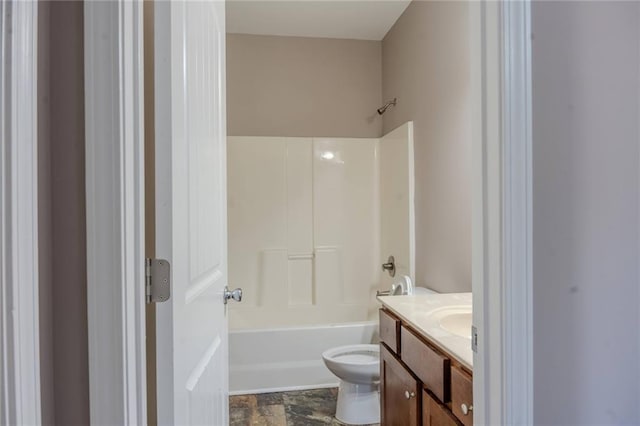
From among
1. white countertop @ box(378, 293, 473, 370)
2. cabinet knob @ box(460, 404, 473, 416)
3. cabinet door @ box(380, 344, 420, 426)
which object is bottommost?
cabinet door @ box(380, 344, 420, 426)

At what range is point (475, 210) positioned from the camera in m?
0.95

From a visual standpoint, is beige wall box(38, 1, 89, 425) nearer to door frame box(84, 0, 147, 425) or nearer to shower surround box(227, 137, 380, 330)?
door frame box(84, 0, 147, 425)

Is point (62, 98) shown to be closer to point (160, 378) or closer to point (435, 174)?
point (160, 378)

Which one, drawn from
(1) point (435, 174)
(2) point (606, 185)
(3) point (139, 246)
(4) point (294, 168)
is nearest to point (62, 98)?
(3) point (139, 246)

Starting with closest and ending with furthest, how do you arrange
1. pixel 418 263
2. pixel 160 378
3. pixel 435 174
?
pixel 160 378, pixel 435 174, pixel 418 263

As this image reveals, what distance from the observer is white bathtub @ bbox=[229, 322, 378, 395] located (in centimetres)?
290

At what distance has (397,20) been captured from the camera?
3.15 m

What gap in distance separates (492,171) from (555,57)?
10.6 inches

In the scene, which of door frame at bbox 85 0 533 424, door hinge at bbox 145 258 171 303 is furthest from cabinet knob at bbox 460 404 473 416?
door hinge at bbox 145 258 171 303

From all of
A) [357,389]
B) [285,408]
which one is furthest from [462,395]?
[285,408]

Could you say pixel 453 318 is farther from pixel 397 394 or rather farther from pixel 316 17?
pixel 316 17

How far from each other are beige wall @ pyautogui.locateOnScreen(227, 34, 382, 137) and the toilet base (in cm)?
203

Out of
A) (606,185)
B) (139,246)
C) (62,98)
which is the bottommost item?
(139,246)

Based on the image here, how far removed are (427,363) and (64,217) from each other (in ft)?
3.61
